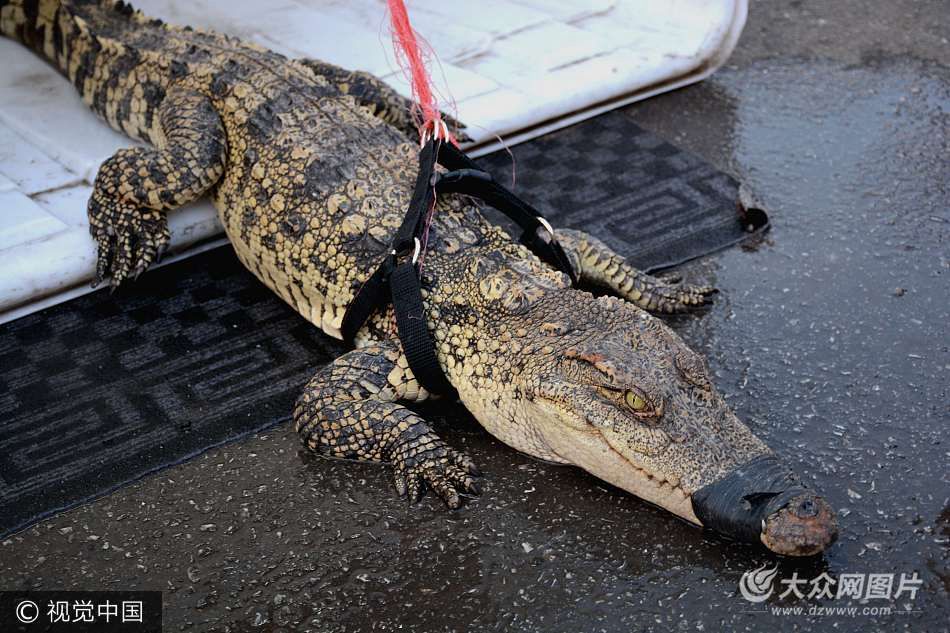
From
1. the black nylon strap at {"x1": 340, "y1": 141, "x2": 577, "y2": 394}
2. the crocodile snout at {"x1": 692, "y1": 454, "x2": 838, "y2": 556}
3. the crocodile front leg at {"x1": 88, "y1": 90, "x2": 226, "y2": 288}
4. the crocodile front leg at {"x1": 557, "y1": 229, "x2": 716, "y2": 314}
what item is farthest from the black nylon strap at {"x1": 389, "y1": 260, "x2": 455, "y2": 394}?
the crocodile front leg at {"x1": 88, "y1": 90, "x2": 226, "y2": 288}

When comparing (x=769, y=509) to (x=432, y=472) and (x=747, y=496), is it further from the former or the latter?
(x=432, y=472)

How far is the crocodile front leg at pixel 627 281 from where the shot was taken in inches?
158

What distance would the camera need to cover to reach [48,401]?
11.9 feet

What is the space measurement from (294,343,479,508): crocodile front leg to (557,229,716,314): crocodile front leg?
0.95 metres

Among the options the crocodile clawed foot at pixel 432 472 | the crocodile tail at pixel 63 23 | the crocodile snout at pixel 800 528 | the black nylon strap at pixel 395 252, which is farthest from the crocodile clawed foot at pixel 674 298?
the crocodile tail at pixel 63 23

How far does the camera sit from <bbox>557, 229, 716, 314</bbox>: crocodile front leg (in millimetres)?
4023

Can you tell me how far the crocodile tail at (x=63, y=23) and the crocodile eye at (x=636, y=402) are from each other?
11.0 feet

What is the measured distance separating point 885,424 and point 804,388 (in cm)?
30

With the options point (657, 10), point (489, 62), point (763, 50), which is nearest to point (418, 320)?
point (489, 62)

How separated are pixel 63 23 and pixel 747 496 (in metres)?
4.17

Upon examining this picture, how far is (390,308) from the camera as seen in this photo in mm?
3582

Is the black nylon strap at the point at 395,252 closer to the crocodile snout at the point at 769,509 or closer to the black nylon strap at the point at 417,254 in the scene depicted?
the black nylon strap at the point at 417,254

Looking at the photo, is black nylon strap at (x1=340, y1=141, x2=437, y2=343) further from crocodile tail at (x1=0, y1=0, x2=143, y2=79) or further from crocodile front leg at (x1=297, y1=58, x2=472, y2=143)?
crocodile tail at (x1=0, y1=0, x2=143, y2=79)

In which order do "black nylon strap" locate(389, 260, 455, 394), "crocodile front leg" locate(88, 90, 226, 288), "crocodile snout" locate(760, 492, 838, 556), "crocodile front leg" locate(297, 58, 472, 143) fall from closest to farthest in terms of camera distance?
"crocodile snout" locate(760, 492, 838, 556)
"black nylon strap" locate(389, 260, 455, 394)
"crocodile front leg" locate(88, 90, 226, 288)
"crocodile front leg" locate(297, 58, 472, 143)
